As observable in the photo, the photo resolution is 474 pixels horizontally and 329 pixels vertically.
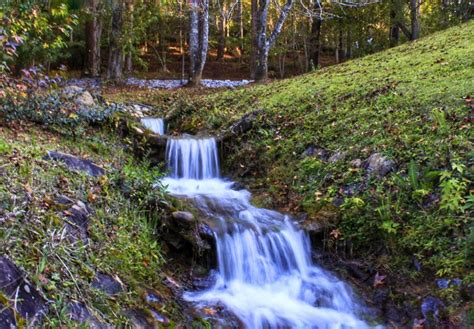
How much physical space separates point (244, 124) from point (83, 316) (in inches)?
A: 248

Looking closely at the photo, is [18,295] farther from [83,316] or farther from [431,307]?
[431,307]

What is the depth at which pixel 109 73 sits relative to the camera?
52.9 ft

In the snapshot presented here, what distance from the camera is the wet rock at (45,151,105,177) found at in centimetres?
554

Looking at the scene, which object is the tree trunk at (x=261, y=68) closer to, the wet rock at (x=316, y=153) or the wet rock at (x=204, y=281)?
the wet rock at (x=316, y=153)

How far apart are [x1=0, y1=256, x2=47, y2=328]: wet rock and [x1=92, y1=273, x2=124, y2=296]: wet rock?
2.17ft

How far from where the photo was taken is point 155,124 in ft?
35.3

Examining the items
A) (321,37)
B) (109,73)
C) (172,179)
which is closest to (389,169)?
(172,179)

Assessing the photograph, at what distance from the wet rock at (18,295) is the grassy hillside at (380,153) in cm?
368

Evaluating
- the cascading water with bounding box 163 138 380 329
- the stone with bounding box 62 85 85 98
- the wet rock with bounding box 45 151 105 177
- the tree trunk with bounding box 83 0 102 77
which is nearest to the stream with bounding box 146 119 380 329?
the cascading water with bounding box 163 138 380 329

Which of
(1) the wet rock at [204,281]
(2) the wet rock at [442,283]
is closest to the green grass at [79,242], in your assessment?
(1) the wet rock at [204,281]

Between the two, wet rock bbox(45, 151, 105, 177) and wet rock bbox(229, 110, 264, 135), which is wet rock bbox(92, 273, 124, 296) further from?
wet rock bbox(229, 110, 264, 135)

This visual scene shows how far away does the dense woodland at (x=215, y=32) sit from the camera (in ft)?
46.5

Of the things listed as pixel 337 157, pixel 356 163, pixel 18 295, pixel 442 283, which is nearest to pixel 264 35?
pixel 337 157

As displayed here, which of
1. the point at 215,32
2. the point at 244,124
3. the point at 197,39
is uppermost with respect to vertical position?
the point at 215,32
